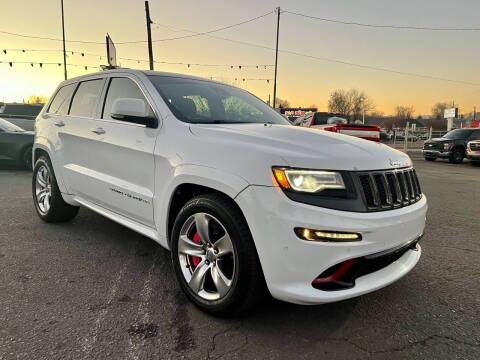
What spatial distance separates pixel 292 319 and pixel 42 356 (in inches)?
59.6

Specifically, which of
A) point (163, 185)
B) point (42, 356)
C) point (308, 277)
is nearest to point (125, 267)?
point (163, 185)

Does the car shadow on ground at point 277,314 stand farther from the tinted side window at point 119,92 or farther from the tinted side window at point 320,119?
the tinted side window at point 320,119

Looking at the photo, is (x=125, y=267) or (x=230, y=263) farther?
(x=125, y=267)

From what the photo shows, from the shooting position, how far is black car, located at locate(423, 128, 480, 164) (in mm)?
15453

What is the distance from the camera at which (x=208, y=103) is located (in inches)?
128

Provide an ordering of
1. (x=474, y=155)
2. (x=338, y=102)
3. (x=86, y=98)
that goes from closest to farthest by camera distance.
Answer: (x=86, y=98) → (x=474, y=155) → (x=338, y=102)

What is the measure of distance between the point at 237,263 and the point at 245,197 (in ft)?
1.36

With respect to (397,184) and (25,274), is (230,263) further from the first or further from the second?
(25,274)

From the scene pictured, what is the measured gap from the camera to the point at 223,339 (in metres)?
2.17

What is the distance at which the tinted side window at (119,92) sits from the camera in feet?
10.6

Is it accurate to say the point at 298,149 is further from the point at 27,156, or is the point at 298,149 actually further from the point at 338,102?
the point at 338,102

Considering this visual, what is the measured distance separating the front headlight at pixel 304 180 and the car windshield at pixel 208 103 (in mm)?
1056

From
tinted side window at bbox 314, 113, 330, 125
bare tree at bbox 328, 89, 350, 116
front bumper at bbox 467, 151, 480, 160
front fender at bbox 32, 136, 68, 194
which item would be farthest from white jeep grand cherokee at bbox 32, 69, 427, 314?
bare tree at bbox 328, 89, 350, 116

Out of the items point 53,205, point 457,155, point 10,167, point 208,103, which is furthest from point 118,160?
point 457,155
